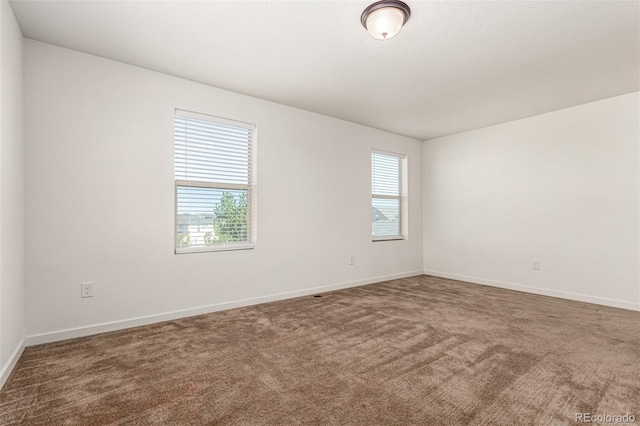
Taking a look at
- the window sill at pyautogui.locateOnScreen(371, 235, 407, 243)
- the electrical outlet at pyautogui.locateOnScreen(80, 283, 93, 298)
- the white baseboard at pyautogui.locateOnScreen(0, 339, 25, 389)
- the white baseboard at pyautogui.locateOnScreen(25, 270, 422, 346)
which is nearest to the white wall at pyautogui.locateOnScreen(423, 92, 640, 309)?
the window sill at pyautogui.locateOnScreen(371, 235, 407, 243)

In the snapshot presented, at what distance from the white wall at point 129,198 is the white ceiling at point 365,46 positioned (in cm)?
29

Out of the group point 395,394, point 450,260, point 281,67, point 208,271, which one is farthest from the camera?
point 450,260

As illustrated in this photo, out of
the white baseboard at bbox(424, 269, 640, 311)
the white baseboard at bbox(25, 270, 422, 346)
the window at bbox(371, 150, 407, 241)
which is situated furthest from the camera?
the window at bbox(371, 150, 407, 241)

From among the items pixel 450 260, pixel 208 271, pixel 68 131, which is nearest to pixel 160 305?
pixel 208 271

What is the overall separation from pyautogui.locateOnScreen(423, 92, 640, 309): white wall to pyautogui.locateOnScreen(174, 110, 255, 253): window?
3630mm

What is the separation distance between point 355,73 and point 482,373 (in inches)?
112

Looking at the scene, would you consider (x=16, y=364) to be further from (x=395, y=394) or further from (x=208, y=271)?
(x=395, y=394)

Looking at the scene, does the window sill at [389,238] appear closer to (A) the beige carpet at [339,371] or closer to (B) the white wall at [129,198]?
(B) the white wall at [129,198]

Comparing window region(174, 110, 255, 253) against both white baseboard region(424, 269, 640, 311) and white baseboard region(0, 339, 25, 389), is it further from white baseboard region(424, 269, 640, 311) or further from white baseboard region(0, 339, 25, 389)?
white baseboard region(424, 269, 640, 311)

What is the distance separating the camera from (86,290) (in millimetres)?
2871

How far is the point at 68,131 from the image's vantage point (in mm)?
2822

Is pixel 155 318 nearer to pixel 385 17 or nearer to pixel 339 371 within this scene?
pixel 339 371

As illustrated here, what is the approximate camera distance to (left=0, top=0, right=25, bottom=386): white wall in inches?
80.8

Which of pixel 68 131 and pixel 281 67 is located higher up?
pixel 281 67
